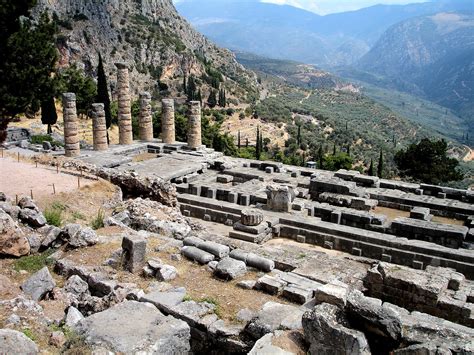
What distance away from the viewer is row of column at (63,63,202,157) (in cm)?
2583

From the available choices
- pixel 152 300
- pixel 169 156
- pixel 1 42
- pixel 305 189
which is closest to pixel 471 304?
pixel 152 300

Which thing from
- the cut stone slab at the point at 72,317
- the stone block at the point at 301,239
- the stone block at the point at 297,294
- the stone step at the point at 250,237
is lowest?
the stone block at the point at 301,239

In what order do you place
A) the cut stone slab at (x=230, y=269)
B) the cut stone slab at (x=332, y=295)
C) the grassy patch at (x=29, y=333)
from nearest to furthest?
1. the grassy patch at (x=29, y=333)
2. the cut stone slab at (x=332, y=295)
3. the cut stone slab at (x=230, y=269)

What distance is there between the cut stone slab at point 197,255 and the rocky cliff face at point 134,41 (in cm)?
6674

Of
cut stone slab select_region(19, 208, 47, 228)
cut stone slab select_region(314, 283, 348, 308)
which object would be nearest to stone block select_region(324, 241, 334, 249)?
cut stone slab select_region(314, 283, 348, 308)

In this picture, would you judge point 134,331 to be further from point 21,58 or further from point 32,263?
point 21,58

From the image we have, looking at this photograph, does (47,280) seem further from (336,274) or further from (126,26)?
(126,26)

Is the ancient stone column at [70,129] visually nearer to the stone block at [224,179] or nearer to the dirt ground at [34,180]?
the dirt ground at [34,180]

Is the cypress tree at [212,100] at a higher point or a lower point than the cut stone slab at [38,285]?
higher

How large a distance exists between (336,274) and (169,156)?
16826 mm

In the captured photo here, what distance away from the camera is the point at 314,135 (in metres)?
78.4

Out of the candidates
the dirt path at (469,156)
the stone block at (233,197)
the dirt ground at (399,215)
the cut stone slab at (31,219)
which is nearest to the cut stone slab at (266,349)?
the cut stone slab at (31,219)

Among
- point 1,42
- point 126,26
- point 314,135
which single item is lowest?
point 314,135

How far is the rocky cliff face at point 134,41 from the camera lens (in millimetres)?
78750
